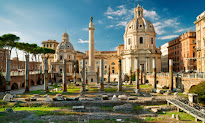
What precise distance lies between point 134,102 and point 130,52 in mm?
37187

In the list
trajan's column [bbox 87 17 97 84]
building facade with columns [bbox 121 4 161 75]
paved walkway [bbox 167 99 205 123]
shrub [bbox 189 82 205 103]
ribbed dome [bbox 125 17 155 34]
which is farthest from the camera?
ribbed dome [bbox 125 17 155 34]

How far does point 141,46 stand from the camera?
53.8m

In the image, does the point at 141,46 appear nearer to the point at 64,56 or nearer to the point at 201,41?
the point at 201,41

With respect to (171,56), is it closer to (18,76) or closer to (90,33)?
(90,33)

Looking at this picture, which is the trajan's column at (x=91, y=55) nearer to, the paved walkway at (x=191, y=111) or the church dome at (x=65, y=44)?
the paved walkway at (x=191, y=111)

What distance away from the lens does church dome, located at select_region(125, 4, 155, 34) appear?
5397 cm

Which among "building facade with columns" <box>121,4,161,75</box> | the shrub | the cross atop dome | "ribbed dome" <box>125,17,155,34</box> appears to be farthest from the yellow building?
the shrub

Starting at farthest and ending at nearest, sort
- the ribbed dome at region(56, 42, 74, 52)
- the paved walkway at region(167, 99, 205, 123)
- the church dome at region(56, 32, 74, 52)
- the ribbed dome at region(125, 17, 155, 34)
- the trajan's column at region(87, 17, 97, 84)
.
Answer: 1. the ribbed dome at region(56, 42, 74, 52)
2. the church dome at region(56, 32, 74, 52)
3. the ribbed dome at region(125, 17, 155, 34)
4. the trajan's column at region(87, 17, 97, 84)
5. the paved walkway at region(167, 99, 205, 123)

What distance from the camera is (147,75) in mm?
41406

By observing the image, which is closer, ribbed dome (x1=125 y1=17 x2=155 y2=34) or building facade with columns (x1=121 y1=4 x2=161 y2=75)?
building facade with columns (x1=121 y1=4 x2=161 y2=75)

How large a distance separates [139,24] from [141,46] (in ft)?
26.3

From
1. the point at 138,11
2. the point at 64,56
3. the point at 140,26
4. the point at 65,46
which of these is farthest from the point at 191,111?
the point at 65,46

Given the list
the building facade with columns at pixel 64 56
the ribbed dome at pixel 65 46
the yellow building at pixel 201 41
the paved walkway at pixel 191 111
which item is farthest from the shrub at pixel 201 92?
the ribbed dome at pixel 65 46

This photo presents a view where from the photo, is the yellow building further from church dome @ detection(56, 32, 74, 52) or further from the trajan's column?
church dome @ detection(56, 32, 74, 52)
